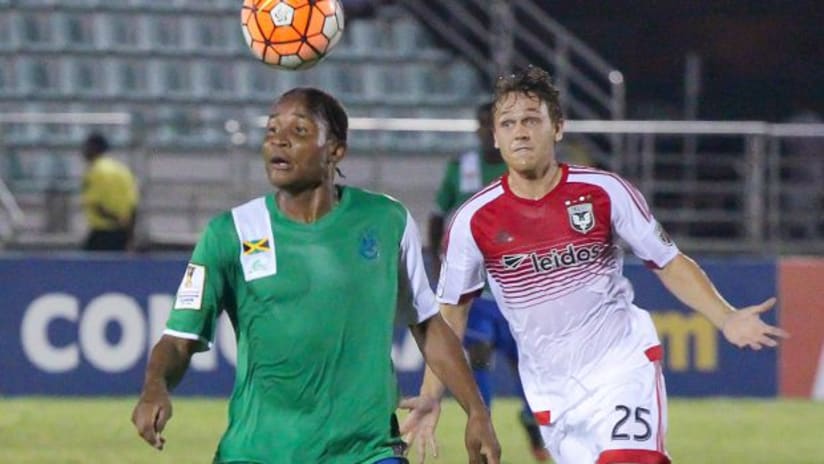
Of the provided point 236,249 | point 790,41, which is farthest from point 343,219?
point 790,41

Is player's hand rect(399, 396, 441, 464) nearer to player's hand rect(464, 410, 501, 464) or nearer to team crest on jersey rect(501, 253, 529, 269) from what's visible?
team crest on jersey rect(501, 253, 529, 269)

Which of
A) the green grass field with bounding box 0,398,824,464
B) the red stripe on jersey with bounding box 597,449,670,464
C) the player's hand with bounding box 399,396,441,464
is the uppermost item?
the player's hand with bounding box 399,396,441,464

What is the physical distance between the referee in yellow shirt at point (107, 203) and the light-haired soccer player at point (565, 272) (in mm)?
11004

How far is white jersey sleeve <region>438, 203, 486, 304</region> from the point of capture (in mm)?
7391

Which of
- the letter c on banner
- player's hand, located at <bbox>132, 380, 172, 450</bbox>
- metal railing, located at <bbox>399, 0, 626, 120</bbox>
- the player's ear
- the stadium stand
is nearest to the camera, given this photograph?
player's hand, located at <bbox>132, 380, 172, 450</bbox>

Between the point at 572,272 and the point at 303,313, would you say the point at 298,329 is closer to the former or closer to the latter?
the point at 303,313

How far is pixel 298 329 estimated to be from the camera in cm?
580

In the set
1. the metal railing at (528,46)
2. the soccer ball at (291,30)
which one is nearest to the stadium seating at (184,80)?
the metal railing at (528,46)

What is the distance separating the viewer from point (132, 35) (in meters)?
22.1

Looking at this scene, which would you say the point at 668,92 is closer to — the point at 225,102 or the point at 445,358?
the point at 225,102

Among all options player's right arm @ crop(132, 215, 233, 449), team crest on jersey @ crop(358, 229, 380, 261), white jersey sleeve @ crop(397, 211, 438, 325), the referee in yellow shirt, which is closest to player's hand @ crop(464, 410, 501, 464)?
white jersey sleeve @ crop(397, 211, 438, 325)

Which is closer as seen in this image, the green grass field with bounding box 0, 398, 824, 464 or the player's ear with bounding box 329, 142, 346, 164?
the player's ear with bounding box 329, 142, 346, 164

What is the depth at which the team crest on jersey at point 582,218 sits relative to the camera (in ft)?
23.7

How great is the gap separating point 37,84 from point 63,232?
3.24m
